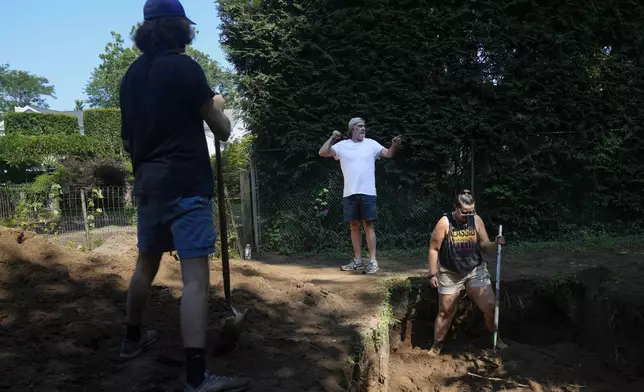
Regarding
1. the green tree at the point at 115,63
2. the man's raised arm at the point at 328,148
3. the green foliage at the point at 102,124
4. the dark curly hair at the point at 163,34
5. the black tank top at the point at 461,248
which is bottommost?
the black tank top at the point at 461,248

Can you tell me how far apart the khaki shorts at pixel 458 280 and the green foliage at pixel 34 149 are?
15647 mm

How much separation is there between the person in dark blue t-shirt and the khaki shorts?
3.20 meters

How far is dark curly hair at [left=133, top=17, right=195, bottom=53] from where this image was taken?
8.32 feet

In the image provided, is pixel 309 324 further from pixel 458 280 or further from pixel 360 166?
pixel 360 166

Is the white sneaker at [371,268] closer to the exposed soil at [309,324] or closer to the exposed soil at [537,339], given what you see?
the exposed soil at [309,324]

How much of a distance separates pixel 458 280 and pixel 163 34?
3.88 meters

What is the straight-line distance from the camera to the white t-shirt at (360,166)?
619 cm

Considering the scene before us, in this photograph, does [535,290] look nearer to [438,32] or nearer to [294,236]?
[294,236]

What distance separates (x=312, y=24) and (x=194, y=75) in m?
5.98

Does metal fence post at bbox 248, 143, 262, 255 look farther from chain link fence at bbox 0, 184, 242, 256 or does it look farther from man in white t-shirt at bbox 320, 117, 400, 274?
man in white t-shirt at bbox 320, 117, 400, 274

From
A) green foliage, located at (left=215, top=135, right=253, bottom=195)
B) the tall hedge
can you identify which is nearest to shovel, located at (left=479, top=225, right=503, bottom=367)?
green foliage, located at (left=215, top=135, right=253, bottom=195)

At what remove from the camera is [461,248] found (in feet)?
16.7

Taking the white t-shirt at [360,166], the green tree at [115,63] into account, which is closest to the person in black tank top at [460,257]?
the white t-shirt at [360,166]

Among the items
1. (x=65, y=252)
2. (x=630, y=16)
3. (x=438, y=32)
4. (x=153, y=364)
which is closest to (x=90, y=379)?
(x=153, y=364)
